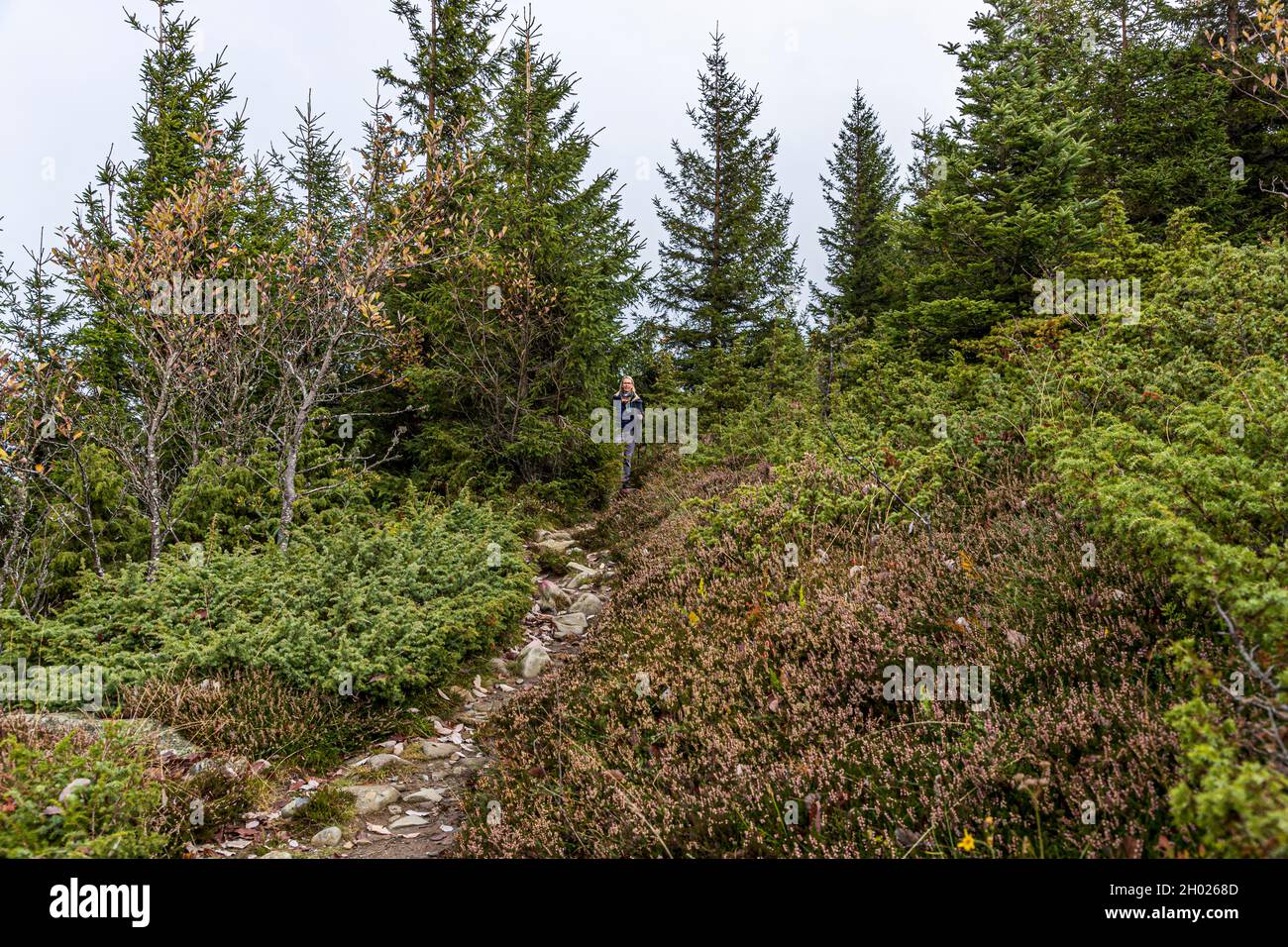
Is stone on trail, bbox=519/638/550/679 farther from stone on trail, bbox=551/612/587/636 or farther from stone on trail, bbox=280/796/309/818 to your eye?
stone on trail, bbox=280/796/309/818

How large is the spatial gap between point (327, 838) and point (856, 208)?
27.2 metres

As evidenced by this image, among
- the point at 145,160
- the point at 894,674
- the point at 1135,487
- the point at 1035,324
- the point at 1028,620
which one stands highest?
the point at 145,160

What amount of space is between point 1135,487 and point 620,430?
1040cm

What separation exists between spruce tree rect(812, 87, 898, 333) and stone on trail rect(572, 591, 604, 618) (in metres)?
18.1

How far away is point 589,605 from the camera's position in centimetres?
927

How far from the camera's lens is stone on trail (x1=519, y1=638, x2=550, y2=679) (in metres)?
7.54

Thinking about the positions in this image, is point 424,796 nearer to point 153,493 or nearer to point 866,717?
point 866,717

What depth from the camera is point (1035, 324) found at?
935cm

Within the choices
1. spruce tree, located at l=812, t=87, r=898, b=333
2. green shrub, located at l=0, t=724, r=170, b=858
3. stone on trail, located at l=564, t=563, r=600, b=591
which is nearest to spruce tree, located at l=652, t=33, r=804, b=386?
spruce tree, located at l=812, t=87, r=898, b=333

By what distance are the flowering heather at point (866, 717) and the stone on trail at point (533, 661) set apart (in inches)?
34.6
